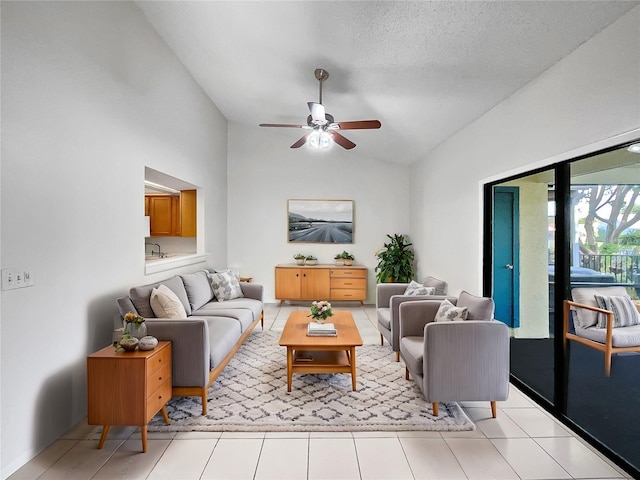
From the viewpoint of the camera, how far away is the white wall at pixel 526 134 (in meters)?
2.08

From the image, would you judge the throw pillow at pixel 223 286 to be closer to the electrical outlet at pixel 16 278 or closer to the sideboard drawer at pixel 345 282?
the sideboard drawer at pixel 345 282

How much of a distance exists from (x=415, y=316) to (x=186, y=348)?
6.60 feet

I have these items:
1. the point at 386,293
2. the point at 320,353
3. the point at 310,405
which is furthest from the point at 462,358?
the point at 386,293

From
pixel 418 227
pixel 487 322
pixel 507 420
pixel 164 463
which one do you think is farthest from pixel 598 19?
pixel 418 227

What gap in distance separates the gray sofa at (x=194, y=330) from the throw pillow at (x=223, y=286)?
393mm

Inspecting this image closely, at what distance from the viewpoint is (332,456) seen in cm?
225

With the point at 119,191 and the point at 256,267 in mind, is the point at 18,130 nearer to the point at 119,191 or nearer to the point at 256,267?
the point at 119,191

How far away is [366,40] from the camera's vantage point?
10.0ft

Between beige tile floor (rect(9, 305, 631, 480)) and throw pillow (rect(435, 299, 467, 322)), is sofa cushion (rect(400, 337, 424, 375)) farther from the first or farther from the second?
beige tile floor (rect(9, 305, 631, 480))

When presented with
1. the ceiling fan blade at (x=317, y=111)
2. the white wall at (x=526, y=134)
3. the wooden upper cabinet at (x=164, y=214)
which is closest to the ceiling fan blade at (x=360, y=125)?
the ceiling fan blade at (x=317, y=111)

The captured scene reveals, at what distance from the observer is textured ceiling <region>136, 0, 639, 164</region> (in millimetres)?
2385

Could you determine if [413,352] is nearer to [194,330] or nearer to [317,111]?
[194,330]

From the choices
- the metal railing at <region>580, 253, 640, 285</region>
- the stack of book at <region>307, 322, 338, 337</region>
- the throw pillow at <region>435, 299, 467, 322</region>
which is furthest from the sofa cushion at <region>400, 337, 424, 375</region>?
the metal railing at <region>580, 253, 640, 285</region>

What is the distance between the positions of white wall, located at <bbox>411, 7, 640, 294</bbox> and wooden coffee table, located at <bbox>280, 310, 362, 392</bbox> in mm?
1700
